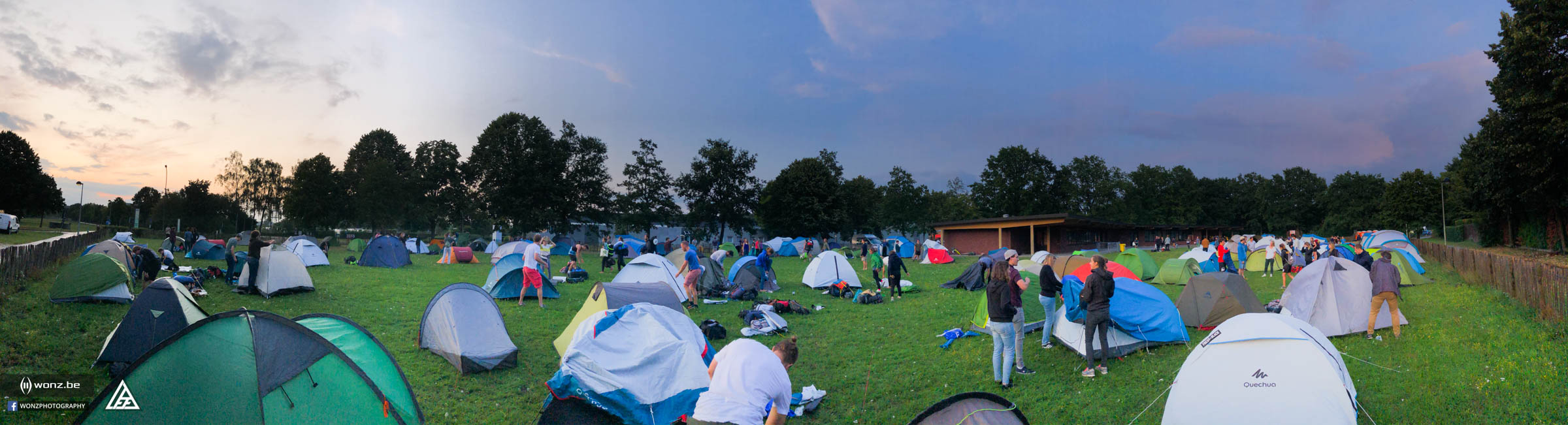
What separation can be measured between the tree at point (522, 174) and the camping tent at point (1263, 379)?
42851 millimetres

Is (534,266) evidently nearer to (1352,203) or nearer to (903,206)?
(903,206)

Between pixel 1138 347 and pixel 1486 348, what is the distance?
14.8 ft

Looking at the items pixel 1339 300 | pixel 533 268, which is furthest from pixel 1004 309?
pixel 533 268

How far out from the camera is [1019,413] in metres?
4.11

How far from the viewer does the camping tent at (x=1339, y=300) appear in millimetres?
9828

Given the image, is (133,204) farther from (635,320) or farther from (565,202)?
(635,320)

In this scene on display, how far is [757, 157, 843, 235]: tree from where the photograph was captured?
167 ft

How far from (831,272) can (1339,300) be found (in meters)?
10.8

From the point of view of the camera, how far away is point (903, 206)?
68312 millimetres

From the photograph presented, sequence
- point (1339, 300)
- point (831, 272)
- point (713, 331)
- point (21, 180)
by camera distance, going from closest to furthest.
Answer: point (1339, 300)
point (713, 331)
point (831, 272)
point (21, 180)

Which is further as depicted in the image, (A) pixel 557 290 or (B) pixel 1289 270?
(B) pixel 1289 270

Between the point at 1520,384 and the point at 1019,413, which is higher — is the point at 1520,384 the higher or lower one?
the lower one

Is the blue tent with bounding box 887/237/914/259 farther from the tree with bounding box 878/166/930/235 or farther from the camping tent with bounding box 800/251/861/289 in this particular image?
the tree with bounding box 878/166/930/235

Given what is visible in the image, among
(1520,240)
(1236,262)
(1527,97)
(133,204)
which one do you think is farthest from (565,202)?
(133,204)
